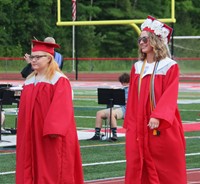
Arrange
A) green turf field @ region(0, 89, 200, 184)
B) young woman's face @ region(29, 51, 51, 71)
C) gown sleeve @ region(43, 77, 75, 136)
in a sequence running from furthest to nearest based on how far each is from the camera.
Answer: green turf field @ region(0, 89, 200, 184), young woman's face @ region(29, 51, 51, 71), gown sleeve @ region(43, 77, 75, 136)

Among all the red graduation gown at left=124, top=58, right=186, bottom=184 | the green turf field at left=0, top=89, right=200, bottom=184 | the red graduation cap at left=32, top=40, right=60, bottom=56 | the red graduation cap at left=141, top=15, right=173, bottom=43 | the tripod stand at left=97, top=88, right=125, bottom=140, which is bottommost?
the green turf field at left=0, top=89, right=200, bottom=184

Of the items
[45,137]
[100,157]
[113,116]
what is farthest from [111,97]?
[45,137]

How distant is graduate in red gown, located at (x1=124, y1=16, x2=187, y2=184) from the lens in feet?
29.3

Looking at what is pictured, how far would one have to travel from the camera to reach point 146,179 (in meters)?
9.02

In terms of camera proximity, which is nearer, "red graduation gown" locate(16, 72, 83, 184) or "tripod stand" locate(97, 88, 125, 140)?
"red graduation gown" locate(16, 72, 83, 184)

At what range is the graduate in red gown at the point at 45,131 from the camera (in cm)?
897

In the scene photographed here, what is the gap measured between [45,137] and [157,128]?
109 centimetres

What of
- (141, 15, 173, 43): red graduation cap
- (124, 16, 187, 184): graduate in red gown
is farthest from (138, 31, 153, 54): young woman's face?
(141, 15, 173, 43): red graduation cap

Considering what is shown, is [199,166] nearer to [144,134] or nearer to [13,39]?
[144,134]

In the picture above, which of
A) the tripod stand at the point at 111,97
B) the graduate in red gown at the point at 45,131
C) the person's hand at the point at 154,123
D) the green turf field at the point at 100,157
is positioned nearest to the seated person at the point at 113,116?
the tripod stand at the point at 111,97

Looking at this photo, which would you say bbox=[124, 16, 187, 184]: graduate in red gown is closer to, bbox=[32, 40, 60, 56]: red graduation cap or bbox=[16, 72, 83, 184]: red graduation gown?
bbox=[16, 72, 83, 184]: red graduation gown

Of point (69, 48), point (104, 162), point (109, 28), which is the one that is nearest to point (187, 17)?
point (109, 28)

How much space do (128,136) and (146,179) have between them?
0.46m

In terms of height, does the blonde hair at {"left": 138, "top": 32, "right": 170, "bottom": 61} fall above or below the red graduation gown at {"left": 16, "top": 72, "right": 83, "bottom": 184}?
above
